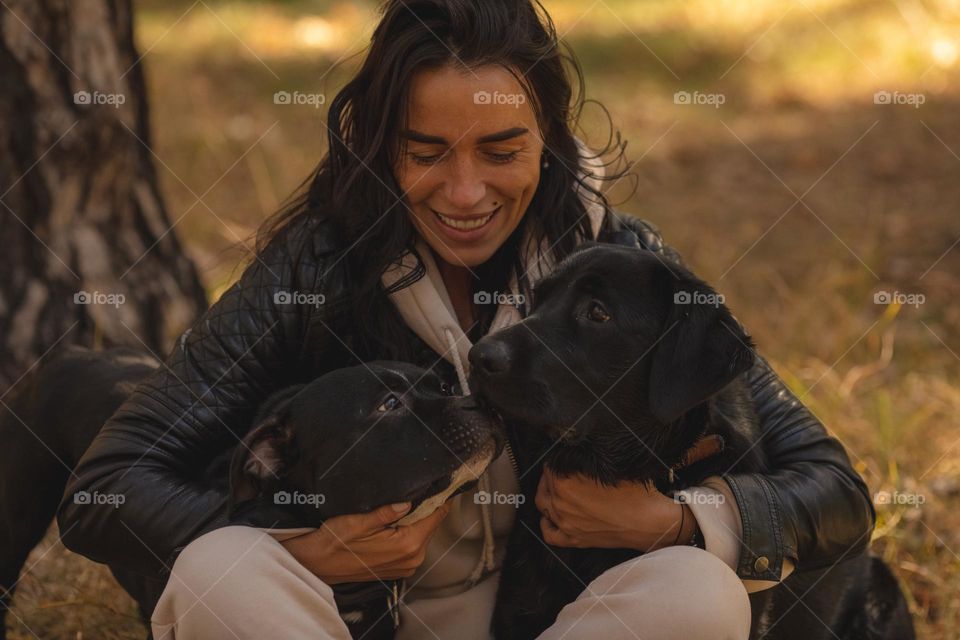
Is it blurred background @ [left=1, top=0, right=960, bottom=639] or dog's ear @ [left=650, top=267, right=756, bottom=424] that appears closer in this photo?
dog's ear @ [left=650, top=267, right=756, bottom=424]

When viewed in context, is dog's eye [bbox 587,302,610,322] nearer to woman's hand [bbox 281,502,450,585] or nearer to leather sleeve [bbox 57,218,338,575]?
woman's hand [bbox 281,502,450,585]

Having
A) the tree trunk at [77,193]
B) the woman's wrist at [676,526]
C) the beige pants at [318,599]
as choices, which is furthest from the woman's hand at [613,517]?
the tree trunk at [77,193]

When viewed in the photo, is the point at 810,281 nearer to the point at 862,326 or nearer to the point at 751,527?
the point at 862,326

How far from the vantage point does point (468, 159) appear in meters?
3.29

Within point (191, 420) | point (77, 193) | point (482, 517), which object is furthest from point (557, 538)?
point (77, 193)

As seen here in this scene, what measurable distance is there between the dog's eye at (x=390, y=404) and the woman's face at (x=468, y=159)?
1.79ft

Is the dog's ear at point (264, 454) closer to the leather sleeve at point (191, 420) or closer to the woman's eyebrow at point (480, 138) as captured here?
the leather sleeve at point (191, 420)

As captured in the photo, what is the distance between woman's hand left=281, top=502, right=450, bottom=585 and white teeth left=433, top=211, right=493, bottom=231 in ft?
2.83

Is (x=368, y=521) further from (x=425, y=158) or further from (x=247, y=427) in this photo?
(x=425, y=158)

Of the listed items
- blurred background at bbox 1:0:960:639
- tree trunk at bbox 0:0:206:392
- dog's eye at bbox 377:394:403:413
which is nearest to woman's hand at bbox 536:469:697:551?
dog's eye at bbox 377:394:403:413

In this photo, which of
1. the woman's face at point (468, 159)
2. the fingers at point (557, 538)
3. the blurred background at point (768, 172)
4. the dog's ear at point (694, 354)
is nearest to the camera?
the dog's ear at point (694, 354)

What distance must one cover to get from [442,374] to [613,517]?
674 mm

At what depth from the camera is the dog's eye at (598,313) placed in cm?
309

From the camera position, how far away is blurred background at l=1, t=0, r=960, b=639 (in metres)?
4.35
